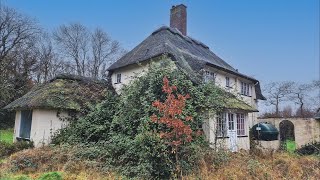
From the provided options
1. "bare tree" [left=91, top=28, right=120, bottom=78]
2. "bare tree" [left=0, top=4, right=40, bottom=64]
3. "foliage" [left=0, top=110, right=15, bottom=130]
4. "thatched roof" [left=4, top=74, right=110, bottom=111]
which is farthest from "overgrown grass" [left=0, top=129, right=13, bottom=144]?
"bare tree" [left=91, top=28, right=120, bottom=78]

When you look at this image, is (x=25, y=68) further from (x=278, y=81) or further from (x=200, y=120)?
(x=278, y=81)

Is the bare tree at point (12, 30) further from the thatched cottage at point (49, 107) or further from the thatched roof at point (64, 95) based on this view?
the thatched cottage at point (49, 107)

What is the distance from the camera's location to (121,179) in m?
9.65

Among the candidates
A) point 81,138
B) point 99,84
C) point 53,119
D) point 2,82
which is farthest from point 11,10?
point 81,138

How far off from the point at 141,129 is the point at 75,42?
33.3 metres

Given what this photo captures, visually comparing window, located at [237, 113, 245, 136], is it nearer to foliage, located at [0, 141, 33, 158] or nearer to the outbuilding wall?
the outbuilding wall

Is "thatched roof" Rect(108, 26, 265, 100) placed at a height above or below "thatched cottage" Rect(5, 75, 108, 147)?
above

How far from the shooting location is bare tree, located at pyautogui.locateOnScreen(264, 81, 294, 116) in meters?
44.6

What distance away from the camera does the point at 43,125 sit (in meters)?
16.2

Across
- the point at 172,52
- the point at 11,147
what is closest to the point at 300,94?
the point at 172,52

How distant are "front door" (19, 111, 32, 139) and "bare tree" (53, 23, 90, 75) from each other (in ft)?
74.9

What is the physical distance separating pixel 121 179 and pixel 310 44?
14414 millimetres

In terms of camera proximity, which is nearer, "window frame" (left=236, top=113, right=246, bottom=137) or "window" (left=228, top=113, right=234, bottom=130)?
"window" (left=228, top=113, right=234, bottom=130)

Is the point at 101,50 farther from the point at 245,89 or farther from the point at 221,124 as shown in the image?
the point at 221,124
